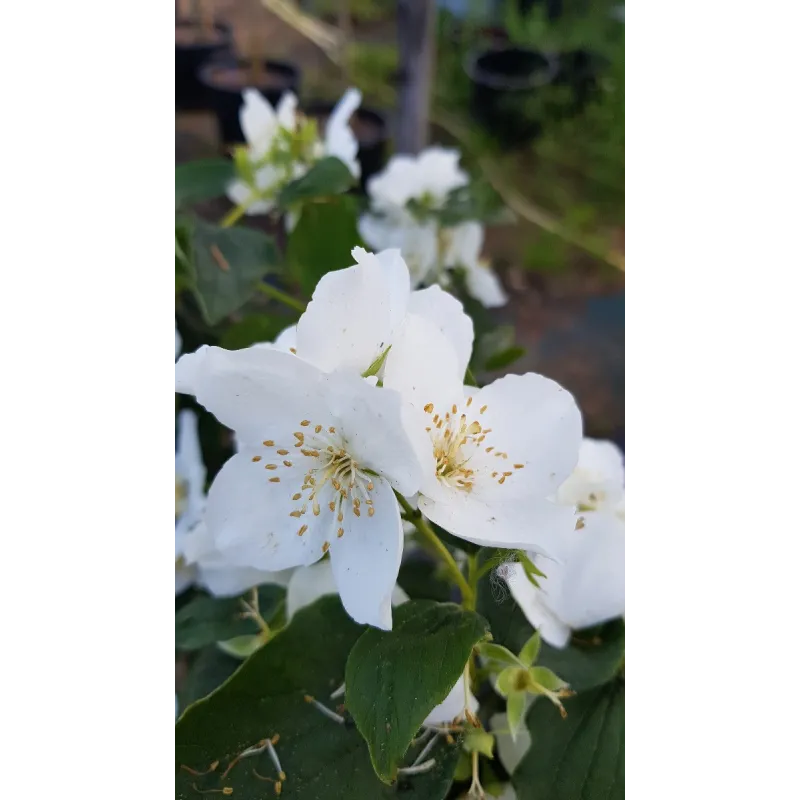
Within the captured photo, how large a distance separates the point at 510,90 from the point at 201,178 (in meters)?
1.63

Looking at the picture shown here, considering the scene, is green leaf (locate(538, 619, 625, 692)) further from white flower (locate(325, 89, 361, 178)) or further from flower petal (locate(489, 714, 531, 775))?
white flower (locate(325, 89, 361, 178))

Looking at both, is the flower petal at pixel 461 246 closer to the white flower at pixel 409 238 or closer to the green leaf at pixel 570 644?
the white flower at pixel 409 238

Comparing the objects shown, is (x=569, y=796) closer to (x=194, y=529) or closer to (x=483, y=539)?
(x=483, y=539)

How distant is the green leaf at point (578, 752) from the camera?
57 centimetres

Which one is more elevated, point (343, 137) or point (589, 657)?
point (343, 137)

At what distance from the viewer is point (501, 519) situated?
19.7 inches

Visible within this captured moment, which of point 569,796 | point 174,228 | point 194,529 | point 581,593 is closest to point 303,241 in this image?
point 174,228

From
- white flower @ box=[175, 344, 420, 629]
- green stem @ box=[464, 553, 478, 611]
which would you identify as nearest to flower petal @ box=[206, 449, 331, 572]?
white flower @ box=[175, 344, 420, 629]

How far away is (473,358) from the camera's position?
3.04 feet

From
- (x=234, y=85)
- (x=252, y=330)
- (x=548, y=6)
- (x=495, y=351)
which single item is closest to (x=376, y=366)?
(x=252, y=330)

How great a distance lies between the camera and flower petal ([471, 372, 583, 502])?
519 millimetres

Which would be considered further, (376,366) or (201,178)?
(201,178)

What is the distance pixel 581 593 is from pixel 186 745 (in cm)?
30

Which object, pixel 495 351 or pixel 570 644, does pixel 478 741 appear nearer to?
pixel 570 644
